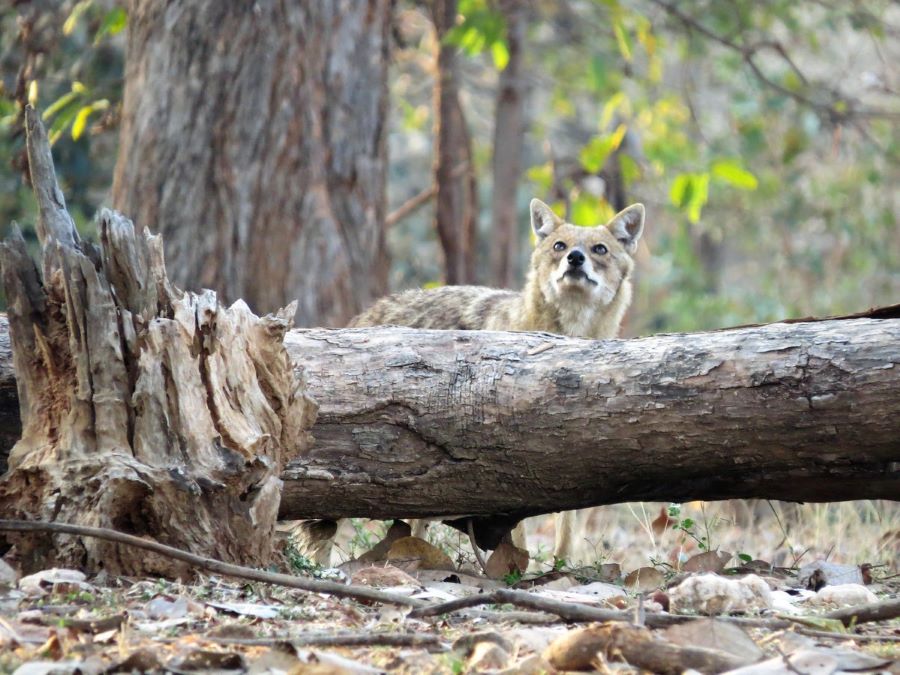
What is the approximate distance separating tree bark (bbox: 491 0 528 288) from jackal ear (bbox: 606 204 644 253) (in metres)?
2.76

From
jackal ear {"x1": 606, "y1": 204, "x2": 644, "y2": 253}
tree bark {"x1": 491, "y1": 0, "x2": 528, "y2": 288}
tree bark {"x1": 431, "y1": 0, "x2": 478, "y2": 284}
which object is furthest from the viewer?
tree bark {"x1": 491, "y1": 0, "x2": 528, "y2": 288}

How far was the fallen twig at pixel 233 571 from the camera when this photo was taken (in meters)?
3.39

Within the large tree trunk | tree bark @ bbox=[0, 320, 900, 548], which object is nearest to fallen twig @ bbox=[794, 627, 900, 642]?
tree bark @ bbox=[0, 320, 900, 548]

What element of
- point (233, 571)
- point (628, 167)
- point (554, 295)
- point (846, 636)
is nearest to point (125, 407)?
point (233, 571)

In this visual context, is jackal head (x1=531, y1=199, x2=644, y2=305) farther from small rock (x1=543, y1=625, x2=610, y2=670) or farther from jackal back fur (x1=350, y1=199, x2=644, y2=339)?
small rock (x1=543, y1=625, x2=610, y2=670)

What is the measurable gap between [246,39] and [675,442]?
4900 millimetres

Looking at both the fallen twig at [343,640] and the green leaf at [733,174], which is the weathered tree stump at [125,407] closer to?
the fallen twig at [343,640]

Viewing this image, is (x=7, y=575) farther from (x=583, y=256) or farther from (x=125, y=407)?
(x=583, y=256)

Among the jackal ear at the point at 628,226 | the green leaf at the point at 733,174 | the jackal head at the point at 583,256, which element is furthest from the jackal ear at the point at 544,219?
the green leaf at the point at 733,174

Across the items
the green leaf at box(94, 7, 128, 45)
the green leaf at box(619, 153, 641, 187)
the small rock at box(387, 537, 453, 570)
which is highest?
the green leaf at box(94, 7, 128, 45)

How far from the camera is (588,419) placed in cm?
448

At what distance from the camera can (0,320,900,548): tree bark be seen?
4262mm

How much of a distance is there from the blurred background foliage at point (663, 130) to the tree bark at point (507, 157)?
0.56ft

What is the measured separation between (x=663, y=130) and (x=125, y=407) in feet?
33.2
